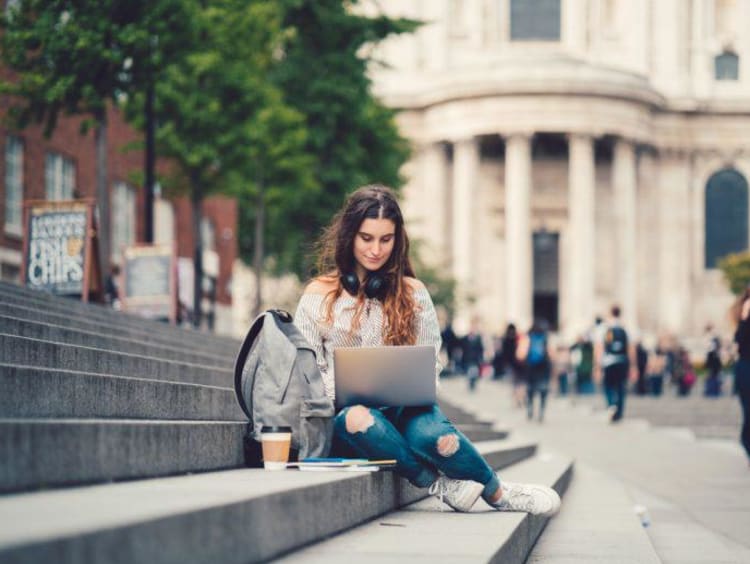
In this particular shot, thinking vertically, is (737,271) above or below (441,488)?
above

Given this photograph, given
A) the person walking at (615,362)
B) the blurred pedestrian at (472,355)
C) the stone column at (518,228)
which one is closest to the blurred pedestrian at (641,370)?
the blurred pedestrian at (472,355)

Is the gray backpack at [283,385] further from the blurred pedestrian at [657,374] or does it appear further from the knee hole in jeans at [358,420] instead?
the blurred pedestrian at [657,374]

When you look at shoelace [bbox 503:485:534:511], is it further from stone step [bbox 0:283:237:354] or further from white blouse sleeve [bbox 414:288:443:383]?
stone step [bbox 0:283:237:354]

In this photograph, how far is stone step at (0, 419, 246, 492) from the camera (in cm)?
407

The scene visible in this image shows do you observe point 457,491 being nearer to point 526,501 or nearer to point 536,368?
point 526,501

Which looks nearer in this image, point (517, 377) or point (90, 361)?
point (90, 361)

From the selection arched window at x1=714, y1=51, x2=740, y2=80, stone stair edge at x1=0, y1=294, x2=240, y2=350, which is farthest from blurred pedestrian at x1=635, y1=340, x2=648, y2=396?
arched window at x1=714, y1=51, x2=740, y2=80

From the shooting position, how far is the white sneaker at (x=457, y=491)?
6.66 m

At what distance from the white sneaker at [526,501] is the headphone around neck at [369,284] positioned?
1058 millimetres

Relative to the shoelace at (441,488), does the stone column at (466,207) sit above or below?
above

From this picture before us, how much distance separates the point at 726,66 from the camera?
7519 cm

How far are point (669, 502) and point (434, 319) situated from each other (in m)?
5.64

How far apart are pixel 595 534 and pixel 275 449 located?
2.34 m

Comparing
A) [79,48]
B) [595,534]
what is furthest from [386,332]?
[79,48]
